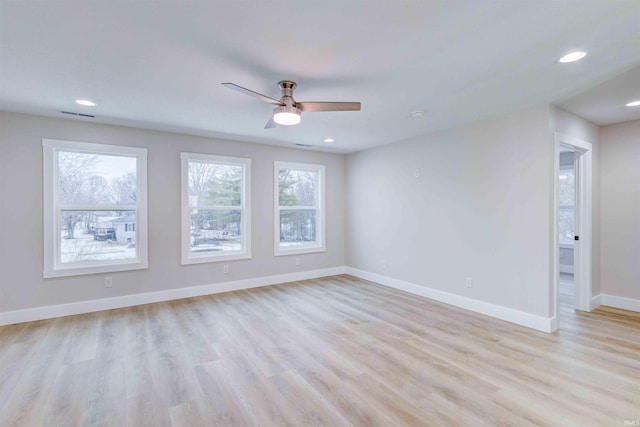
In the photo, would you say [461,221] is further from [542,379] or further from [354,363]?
[354,363]

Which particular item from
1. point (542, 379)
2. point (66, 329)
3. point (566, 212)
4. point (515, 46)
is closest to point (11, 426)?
point (66, 329)

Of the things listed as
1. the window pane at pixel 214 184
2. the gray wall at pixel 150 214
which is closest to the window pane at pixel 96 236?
the gray wall at pixel 150 214

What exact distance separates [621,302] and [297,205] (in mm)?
5179

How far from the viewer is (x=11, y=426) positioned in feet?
6.26

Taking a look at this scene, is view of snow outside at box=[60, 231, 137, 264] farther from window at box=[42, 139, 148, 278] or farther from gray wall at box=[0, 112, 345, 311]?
gray wall at box=[0, 112, 345, 311]

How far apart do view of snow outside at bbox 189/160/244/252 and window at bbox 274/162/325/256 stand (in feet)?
2.44

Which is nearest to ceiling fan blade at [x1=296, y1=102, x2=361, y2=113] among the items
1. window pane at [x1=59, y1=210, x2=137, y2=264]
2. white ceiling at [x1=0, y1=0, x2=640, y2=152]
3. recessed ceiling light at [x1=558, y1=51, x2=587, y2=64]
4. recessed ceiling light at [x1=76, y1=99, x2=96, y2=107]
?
white ceiling at [x1=0, y1=0, x2=640, y2=152]

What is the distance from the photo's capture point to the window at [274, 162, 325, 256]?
226 inches

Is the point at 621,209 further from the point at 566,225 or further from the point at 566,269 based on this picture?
the point at 566,269

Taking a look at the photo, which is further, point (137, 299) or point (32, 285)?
point (137, 299)

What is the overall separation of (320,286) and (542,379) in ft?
11.4

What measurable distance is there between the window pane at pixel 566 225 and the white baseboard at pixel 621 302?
2518 mm

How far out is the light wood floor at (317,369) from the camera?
2031 mm

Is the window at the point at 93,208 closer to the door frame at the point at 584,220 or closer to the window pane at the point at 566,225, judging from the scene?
the door frame at the point at 584,220
